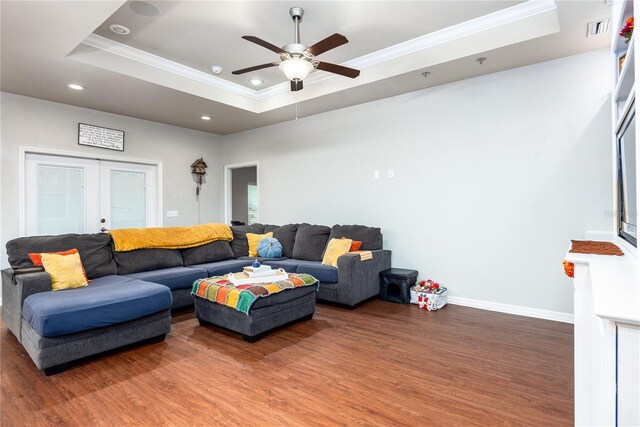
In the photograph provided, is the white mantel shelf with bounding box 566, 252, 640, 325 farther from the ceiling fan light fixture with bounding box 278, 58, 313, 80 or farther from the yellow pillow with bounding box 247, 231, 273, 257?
the yellow pillow with bounding box 247, 231, 273, 257

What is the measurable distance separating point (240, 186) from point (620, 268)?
7.85m

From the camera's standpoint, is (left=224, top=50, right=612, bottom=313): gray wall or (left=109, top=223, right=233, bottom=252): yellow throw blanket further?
(left=109, top=223, right=233, bottom=252): yellow throw blanket

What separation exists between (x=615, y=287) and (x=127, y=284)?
3391 mm

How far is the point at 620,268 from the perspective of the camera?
131 centimetres

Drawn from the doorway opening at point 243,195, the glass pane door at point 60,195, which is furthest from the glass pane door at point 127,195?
the doorway opening at point 243,195

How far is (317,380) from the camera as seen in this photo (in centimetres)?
229

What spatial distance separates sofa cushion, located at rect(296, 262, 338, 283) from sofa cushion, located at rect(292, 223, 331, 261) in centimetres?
53

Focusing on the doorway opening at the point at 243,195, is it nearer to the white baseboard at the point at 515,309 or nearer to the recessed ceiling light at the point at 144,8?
the recessed ceiling light at the point at 144,8

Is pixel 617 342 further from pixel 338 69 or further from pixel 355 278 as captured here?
pixel 355 278

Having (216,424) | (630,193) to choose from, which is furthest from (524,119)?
(216,424)

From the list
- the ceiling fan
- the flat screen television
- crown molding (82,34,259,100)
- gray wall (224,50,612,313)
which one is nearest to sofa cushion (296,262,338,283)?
gray wall (224,50,612,313)

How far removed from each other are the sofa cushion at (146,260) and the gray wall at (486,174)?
91.9 inches

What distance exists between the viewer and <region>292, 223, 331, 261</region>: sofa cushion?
472 cm

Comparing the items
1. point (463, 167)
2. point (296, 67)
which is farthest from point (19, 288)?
point (463, 167)
